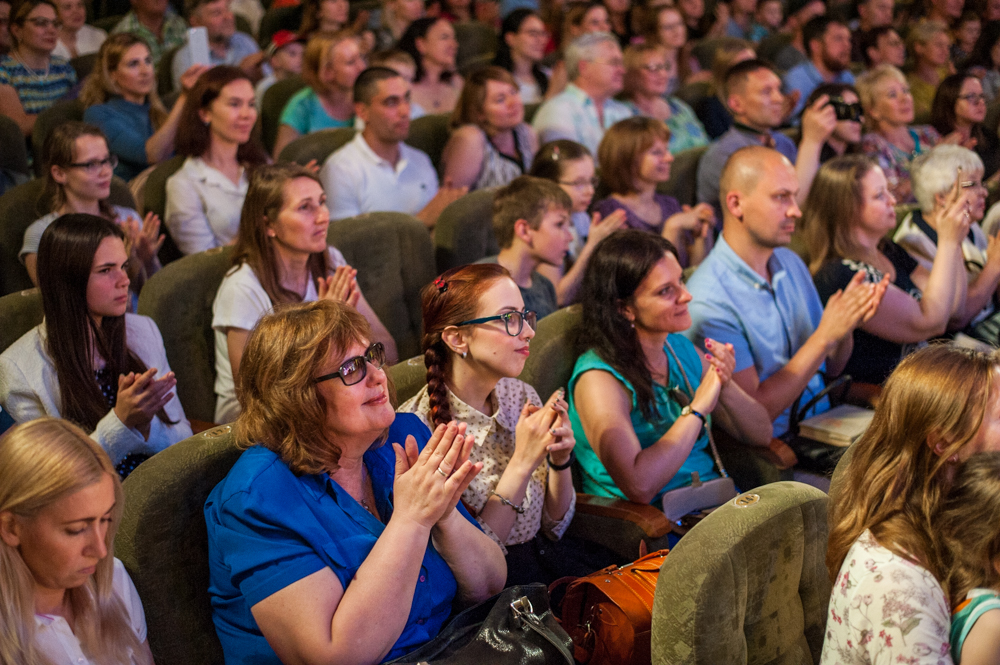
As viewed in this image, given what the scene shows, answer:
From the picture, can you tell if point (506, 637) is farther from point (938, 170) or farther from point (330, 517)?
point (938, 170)

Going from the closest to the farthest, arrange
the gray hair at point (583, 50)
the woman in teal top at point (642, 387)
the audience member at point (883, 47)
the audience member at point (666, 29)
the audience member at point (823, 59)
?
the woman in teal top at point (642, 387), the gray hair at point (583, 50), the audience member at point (666, 29), the audience member at point (823, 59), the audience member at point (883, 47)

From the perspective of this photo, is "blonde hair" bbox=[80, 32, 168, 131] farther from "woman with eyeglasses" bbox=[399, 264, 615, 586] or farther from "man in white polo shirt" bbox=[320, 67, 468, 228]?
"woman with eyeglasses" bbox=[399, 264, 615, 586]

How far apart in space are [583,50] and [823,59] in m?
2.11

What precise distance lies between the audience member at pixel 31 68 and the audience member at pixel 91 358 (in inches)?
83.8

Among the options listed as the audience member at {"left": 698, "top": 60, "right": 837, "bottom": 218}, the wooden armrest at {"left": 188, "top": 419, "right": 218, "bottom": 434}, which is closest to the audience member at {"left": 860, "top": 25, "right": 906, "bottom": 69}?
the audience member at {"left": 698, "top": 60, "right": 837, "bottom": 218}

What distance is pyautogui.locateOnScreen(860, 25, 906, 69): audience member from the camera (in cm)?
593

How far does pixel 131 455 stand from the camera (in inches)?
80.0

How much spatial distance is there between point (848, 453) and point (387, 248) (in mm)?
1647

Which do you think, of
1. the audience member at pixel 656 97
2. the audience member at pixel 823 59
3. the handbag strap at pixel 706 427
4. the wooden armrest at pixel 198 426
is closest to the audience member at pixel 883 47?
the audience member at pixel 823 59

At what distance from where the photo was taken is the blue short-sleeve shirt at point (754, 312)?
8.39 feet

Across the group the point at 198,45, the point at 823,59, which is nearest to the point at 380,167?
the point at 198,45

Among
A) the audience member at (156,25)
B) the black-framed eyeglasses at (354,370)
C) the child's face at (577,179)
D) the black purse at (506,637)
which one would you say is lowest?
the black purse at (506,637)

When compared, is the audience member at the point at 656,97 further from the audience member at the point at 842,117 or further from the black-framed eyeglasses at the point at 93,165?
the black-framed eyeglasses at the point at 93,165

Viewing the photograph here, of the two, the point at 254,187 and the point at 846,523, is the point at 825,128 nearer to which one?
the point at 254,187
